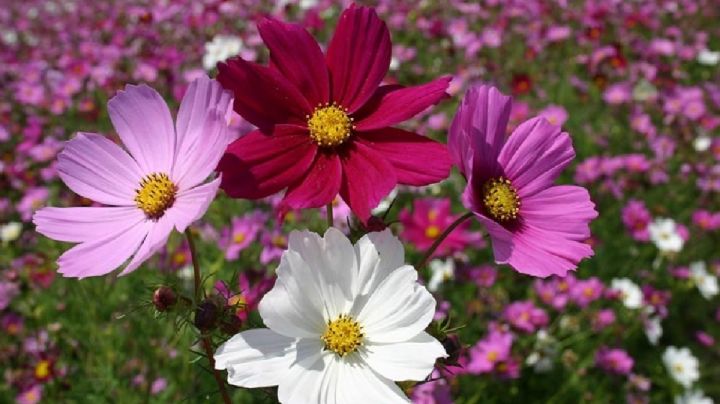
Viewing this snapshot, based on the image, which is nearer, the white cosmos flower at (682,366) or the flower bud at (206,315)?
the flower bud at (206,315)

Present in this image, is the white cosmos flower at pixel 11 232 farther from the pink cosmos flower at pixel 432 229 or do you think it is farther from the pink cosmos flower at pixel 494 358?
the pink cosmos flower at pixel 494 358

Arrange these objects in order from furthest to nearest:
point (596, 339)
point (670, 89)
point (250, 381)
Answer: point (670, 89), point (596, 339), point (250, 381)

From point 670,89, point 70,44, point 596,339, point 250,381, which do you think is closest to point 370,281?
point 250,381

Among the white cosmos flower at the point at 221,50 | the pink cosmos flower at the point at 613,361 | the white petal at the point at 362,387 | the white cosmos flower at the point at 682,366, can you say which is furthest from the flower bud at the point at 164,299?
the white cosmos flower at the point at 221,50

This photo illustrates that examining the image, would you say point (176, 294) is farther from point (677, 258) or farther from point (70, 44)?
point (70, 44)

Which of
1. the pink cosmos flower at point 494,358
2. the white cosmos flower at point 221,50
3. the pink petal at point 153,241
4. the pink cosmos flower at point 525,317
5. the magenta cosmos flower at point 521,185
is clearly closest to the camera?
the pink petal at point 153,241

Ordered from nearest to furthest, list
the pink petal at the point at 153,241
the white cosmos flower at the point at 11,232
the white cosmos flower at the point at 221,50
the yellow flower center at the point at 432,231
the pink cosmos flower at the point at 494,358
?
1. the pink petal at the point at 153,241
2. the pink cosmos flower at the point at 494,358
3. the yellow flower center at the point at 432,231
4. the white cosmos flower at the point at 11,232
5. the white cosmos flower at the point at 221,50

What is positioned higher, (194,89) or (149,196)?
(194,89)

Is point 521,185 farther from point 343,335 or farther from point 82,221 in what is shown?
point 82,221
